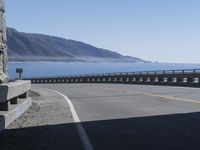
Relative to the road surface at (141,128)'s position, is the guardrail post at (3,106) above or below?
above

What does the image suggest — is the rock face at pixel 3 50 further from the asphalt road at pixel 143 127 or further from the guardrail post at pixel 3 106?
the asphalt road at pixel 143 127

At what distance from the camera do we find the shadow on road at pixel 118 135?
9664 mm

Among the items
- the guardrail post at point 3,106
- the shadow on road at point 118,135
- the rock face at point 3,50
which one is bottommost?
the shadow on road at point 118,135

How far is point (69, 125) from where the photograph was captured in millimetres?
13156

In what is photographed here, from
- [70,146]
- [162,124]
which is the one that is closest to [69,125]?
[162,124]

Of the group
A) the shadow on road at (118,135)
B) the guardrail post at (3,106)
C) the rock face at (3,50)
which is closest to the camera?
the shadow on road at (118,135)

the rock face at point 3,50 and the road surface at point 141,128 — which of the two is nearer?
the road surface at point 141,128

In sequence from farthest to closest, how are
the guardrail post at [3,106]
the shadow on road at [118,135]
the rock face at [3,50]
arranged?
the rock face at [3,50] → the guardrail post at [3,106] → the shadow on road at [118,135]

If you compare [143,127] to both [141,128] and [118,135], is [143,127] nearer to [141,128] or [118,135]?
[141,128]

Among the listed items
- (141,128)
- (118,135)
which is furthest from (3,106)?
(141,128)

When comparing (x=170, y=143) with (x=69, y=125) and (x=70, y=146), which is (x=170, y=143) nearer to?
(x=70, y=146)

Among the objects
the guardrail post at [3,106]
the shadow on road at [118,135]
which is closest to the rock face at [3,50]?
the guardrail post at [3,106]

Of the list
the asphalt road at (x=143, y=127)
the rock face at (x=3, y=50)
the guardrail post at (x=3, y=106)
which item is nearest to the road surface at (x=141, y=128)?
the asphalt road at (x=143, y=127)

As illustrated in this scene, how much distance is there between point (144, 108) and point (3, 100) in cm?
723
